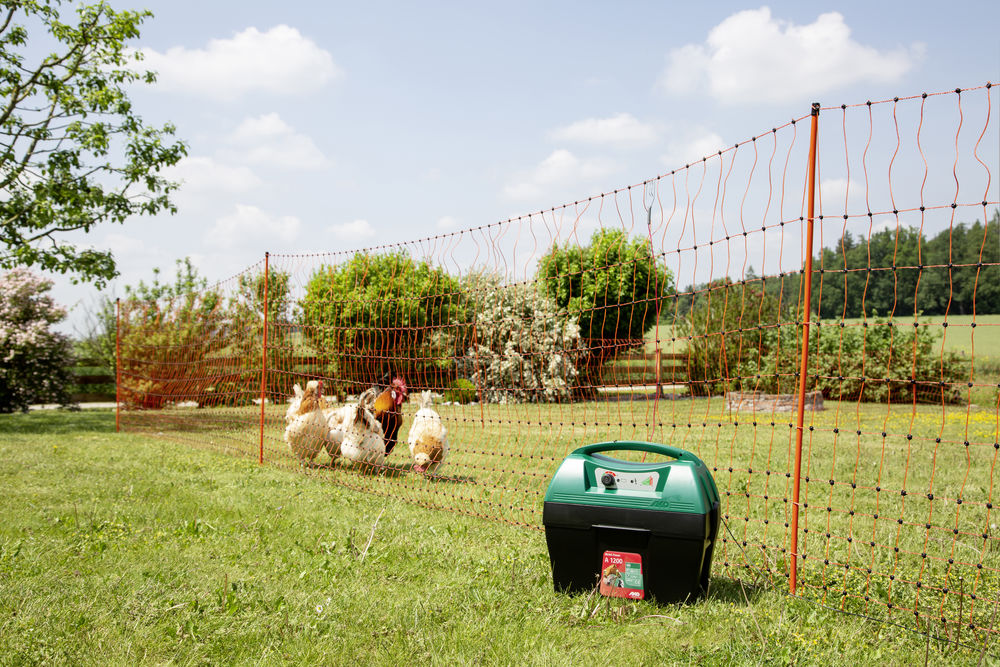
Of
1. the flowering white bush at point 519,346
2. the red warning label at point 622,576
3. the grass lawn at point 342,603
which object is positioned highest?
the flowering white bush at point 519,346

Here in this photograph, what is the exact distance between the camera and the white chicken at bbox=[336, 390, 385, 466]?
7.00m

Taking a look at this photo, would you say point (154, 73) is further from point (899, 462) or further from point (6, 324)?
point (899, 462)

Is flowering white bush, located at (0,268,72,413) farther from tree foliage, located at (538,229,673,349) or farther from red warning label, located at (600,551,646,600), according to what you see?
red warning label, located at (600,551,646,600)

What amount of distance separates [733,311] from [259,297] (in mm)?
15437

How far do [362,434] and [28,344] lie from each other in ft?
42.2

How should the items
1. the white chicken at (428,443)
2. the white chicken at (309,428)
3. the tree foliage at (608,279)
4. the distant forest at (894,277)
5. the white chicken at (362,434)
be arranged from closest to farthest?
the distant forest at (894,277), the tree foliage at (608,279), the white chicken at (428,443), the white chicken at (362,434), the white chicken at (309,428)

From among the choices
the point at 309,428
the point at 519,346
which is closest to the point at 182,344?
the point at 309,428

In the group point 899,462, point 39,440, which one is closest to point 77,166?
point 39,440

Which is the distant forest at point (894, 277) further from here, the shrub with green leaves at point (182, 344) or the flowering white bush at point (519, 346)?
the shrub with green leaves at point (182, 344)

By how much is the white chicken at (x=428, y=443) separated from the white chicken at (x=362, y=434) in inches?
17.8

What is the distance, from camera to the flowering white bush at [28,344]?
15523 mm

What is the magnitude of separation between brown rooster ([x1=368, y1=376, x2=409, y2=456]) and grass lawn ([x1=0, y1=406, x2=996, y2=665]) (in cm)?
198

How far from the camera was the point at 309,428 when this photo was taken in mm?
7312

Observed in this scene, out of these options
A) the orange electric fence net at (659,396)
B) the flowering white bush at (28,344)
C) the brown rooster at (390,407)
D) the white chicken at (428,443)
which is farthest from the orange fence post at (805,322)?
the flowering white bush at (28,344)
